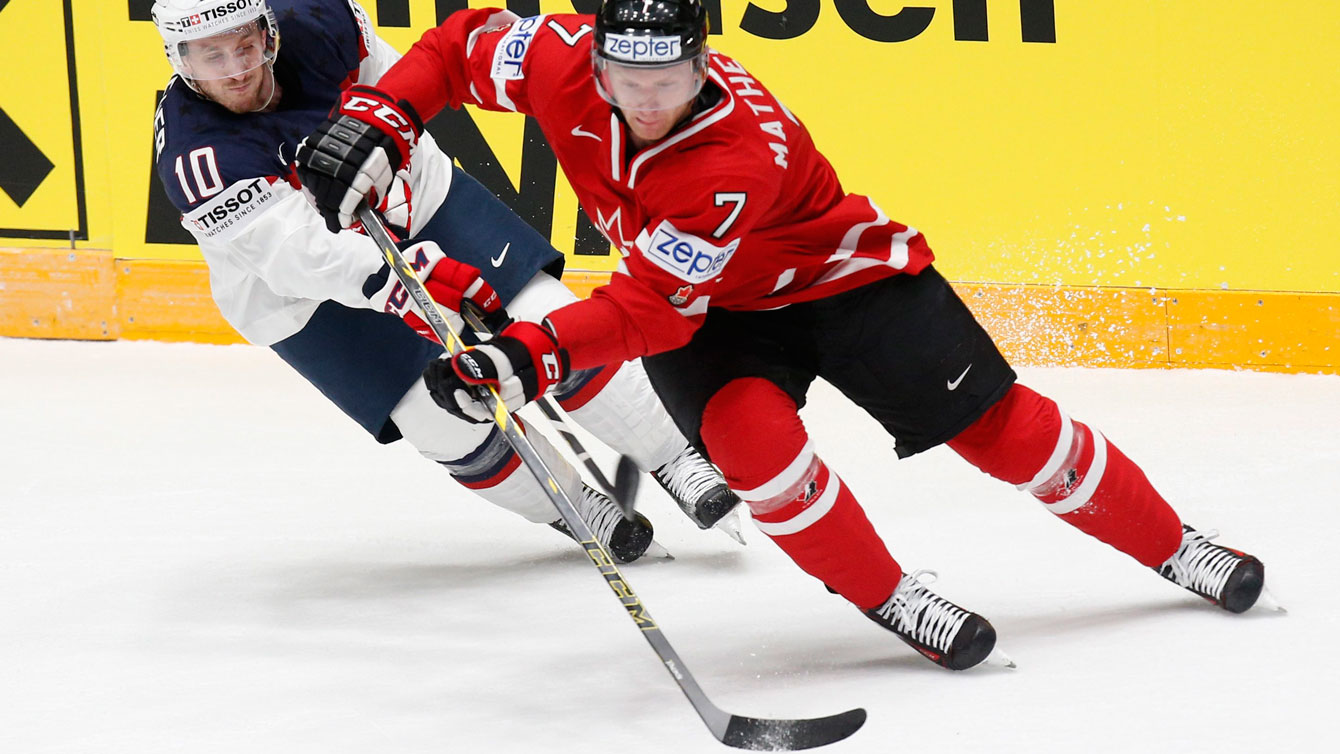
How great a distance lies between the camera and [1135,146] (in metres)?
3.88

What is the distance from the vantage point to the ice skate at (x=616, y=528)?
273cm

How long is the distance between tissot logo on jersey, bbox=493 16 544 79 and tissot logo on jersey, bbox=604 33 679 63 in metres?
0.39

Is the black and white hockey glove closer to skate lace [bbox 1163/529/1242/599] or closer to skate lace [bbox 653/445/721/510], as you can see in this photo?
skate lace [bbox 653/445/721/510]

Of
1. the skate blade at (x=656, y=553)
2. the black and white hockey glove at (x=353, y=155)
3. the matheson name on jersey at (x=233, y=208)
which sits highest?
the black and white hockey glove at (x=353, y=155)

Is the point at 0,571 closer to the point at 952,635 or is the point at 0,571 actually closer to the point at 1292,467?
the point at 952,635

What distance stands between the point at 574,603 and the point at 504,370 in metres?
0.85

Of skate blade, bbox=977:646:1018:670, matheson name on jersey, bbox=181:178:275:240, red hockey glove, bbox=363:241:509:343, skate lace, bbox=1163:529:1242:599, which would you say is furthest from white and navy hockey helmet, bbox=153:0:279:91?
skate lace, bbox=1163:529:1242:599

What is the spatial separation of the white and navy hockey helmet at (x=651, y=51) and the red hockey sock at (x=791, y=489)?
0.44 metres

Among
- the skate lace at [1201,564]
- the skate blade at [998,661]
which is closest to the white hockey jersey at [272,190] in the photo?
the skate blade at [998,661]

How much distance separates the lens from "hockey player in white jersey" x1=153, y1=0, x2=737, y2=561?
2.42 m

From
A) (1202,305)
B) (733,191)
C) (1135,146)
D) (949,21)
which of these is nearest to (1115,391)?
(1202,305)

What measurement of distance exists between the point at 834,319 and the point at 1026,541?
34.2 inches

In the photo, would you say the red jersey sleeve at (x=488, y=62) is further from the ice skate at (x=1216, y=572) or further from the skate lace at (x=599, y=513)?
the ice skate at (x=1216, y=572)

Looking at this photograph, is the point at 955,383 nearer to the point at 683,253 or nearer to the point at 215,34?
the point at 683,253
